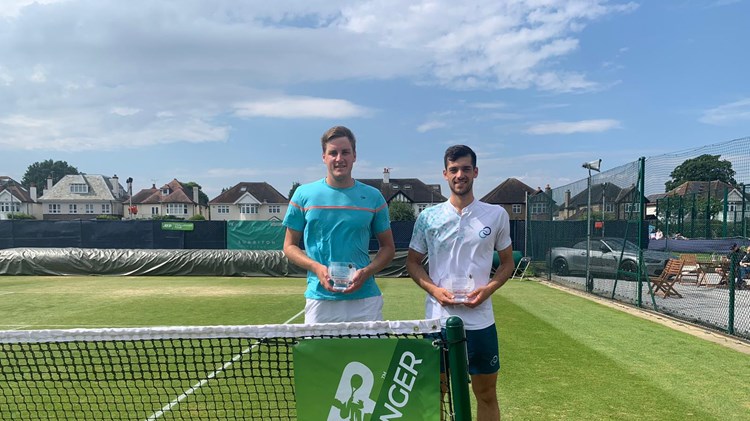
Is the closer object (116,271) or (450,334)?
(450,334)

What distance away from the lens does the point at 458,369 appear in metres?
2.38

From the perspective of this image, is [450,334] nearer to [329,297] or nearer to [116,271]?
[329,297]

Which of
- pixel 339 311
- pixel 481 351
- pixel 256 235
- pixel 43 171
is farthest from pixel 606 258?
pixel 43 171

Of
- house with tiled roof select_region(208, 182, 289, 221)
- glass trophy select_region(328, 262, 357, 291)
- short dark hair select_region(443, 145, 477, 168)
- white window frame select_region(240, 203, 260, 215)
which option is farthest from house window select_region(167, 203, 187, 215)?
short dark hair select_region(443, 145, 477, 168)

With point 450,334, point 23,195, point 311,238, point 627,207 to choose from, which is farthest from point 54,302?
point 23,195

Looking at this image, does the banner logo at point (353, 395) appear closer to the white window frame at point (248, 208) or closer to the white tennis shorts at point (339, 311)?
the white tennis shorts at point (339, 311)

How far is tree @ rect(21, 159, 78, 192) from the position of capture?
406 ft

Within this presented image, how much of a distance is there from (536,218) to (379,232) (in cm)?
1716

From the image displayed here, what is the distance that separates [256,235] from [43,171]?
125 m

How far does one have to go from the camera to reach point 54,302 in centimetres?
1197

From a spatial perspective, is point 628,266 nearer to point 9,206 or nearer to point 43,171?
point 9,206

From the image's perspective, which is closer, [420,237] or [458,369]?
[458,369]

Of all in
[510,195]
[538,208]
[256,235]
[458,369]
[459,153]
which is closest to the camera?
[458,369]

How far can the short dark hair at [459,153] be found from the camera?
3.28 meters
